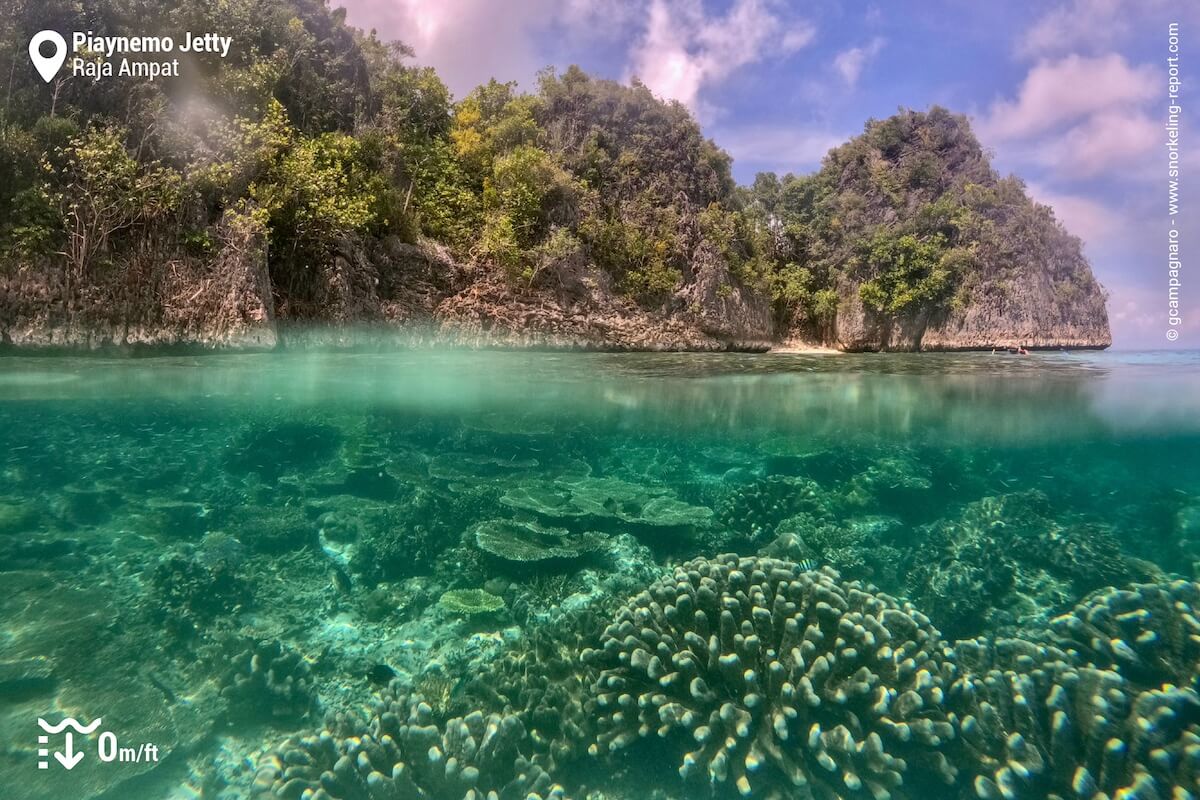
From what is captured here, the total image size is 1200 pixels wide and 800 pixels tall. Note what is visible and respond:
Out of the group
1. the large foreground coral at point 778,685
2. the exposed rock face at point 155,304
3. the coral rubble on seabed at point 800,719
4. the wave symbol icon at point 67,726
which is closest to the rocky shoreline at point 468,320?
the exposed rock face at point 155,304

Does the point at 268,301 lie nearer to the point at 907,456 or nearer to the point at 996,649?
the point at 996,649

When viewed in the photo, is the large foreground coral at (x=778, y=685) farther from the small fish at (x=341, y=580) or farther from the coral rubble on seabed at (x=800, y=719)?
the small fish at (x=341, y=580)

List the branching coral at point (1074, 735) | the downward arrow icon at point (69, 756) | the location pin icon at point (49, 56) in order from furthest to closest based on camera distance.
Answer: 1. the location pin icon at point (49, 56)
2. the downward arrow icon at point (69, 756)
3. the branching coral at point (1074, 735)

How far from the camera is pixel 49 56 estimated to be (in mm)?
15320

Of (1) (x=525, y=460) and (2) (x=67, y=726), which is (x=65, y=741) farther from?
(1) (x=525, y=460)

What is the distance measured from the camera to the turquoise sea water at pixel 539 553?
431 cm

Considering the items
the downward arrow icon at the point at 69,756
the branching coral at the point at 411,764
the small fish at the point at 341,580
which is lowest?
the downward arrow icon at the point at 69,756

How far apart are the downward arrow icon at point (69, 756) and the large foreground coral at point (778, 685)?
419cm

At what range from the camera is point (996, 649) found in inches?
199

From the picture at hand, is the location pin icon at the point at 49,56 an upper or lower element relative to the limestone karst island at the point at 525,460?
upper

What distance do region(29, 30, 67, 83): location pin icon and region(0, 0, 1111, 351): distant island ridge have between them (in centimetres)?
45

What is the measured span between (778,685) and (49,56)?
22682mm

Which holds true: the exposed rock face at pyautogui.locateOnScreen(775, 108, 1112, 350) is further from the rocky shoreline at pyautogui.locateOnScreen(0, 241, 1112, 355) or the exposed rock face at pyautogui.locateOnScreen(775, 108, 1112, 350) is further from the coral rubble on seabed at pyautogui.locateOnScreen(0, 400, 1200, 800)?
the coral rubble on seabed at pyautogui.locateOnScreen(0, 400, 1200, 800)

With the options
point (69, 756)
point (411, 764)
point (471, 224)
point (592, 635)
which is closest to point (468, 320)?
point (471, 224)
